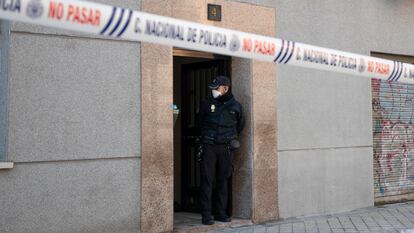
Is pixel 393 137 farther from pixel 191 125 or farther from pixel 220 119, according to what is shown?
pixel 220 119

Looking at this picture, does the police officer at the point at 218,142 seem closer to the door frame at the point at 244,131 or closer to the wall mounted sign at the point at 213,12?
the door frame at the point at 244,131

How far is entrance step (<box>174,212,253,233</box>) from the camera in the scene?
23.8 feet

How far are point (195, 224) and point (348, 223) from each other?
2.14 metres

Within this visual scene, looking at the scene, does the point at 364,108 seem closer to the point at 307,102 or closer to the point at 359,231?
the point at 307,102

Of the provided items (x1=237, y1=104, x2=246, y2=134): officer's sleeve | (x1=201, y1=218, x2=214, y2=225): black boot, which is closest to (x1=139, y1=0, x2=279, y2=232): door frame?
(x1=237, y1=104, x2=246, y2=134): officer's sleeve

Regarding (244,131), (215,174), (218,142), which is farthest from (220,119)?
(215,174)

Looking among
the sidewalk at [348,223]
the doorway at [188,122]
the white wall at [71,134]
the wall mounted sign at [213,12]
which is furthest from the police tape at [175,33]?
the doorway at [188,122]

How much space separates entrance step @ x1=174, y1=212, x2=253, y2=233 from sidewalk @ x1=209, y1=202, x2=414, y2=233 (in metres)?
0.09

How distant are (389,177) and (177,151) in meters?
3.88

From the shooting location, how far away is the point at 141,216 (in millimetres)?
6738

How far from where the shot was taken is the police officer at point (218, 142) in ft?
24.6

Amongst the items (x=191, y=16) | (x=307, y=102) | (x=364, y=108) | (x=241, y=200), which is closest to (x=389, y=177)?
(x=364, y=108)

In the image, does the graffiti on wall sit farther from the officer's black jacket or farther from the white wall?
the white wall

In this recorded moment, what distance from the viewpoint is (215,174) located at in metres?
7.69
